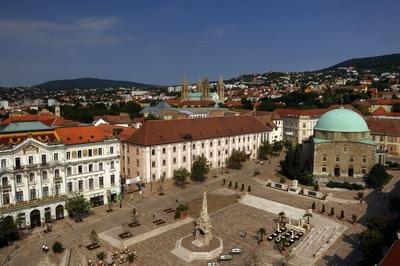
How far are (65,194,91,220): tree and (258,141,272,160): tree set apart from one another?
4947 cm

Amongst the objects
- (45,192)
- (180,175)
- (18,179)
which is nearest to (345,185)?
(180,175)

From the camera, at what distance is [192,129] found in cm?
8125

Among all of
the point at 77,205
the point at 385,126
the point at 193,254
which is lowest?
the point at 193,254

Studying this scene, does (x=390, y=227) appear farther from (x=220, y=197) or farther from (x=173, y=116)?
(x=173, y=116)

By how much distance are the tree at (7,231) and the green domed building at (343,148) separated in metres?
55.5

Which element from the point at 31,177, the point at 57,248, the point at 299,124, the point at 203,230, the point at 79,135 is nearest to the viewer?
the point at 57,248

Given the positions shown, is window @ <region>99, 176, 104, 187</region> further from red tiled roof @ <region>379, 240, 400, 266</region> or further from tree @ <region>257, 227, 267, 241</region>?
red tiled roof @ <region>379, 240, 400, 266</region>

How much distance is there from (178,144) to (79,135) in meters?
23.2

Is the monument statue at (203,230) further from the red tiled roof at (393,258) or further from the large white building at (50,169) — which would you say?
the large white building at (50,169)

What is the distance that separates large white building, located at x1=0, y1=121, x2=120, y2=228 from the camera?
50.4 meters

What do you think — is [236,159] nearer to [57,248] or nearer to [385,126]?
[385,126]

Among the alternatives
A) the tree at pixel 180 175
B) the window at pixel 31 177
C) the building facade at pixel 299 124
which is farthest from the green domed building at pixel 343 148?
the window at pixel 31 177

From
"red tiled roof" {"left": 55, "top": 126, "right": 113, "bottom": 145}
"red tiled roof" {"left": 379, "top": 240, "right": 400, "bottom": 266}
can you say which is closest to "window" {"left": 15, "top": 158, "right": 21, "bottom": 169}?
"red tiled roof" {"left": 55, "top": 126, "right": 113, "bottom": 145}

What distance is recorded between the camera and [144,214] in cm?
5616
